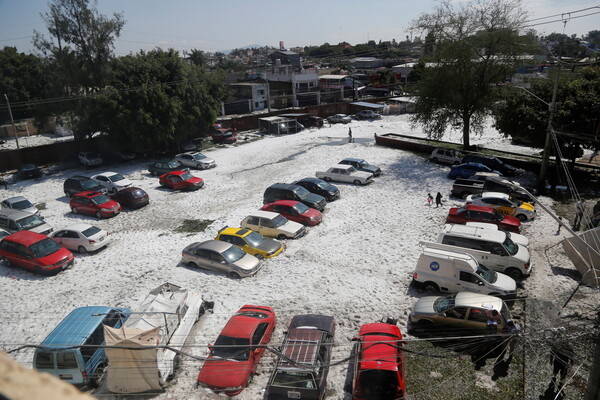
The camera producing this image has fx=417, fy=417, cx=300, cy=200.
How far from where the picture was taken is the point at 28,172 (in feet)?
109

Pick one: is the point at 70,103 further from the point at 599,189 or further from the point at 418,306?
→ the point at 599,189

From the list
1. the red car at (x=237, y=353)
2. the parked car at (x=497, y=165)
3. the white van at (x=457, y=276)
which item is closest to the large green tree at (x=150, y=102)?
the parked car at (x=497, y=165)

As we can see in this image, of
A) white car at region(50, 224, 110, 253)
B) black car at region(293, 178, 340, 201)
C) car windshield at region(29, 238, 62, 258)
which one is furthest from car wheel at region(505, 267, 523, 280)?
car windshield at region(29, 238, 62, 258)

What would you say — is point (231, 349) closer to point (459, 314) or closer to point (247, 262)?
point (247, 262)

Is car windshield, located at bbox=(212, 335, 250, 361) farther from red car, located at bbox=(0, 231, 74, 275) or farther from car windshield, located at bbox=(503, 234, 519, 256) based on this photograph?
car windshield, located at bbox=(503, 234, 519, 256)

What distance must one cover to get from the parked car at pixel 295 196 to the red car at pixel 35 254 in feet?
35.0

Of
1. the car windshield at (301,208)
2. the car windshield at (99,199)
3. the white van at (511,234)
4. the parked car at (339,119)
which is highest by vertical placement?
the parked car at (339,119)

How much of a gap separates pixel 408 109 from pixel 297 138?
2160 centimetres

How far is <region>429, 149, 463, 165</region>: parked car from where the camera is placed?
106ft

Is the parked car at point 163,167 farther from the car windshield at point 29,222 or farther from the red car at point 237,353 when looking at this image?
the red car at point 237,353

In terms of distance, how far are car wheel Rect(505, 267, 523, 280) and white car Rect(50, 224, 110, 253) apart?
18108 millimetres

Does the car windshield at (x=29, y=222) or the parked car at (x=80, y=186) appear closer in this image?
the car windshield at (x=29, y=222)

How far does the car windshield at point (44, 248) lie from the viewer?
17688 millimetres

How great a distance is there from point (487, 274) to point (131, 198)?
20201mm
